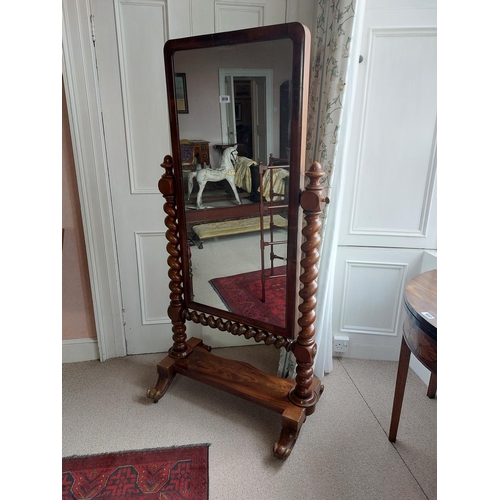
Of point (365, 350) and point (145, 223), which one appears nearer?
point (145, 223)

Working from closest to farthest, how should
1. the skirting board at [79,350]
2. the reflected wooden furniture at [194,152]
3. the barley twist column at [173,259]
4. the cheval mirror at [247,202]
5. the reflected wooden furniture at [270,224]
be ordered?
the cheval mirror at [247,202], the reflected wooden furniture at [270,224], the reflected wooden furniture at [194,152], the barley twist column at [173,259], the skirting board at [79,350]

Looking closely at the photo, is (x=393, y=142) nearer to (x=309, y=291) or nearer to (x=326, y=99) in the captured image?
(x=326, y=99)

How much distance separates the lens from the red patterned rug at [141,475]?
132 cm

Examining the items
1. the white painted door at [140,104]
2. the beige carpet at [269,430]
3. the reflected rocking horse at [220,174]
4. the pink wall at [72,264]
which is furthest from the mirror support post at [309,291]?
the pink wall at [72,264]

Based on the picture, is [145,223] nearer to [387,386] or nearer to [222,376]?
[222,376]

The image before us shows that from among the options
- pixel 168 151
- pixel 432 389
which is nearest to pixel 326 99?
pixel 168 151

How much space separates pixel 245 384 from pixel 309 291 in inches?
23.7

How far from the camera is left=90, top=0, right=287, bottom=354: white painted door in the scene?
5.38 feet

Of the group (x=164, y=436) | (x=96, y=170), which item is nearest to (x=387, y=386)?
(x=164, y=436)

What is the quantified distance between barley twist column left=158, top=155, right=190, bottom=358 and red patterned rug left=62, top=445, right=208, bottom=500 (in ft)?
1.60

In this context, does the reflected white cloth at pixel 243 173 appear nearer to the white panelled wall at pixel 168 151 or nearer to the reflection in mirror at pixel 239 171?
the reflection in mirror at pixel 239 171

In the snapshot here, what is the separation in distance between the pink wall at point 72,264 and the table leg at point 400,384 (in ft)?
5.54

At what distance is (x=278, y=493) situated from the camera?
132 centimetres
